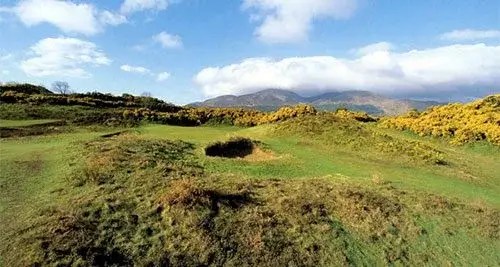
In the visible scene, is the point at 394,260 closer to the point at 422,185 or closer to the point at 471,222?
the point at 471,222

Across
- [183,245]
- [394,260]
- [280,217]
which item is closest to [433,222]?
[394,260]

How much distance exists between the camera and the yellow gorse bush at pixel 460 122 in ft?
141

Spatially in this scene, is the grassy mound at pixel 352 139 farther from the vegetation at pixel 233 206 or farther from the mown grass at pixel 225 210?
the mown grass at pixel 225 210

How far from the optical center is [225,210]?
19.2m

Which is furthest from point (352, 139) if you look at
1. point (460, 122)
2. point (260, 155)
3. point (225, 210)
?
point (225, 210)

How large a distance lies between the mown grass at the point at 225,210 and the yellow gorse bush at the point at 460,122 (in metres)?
13.8

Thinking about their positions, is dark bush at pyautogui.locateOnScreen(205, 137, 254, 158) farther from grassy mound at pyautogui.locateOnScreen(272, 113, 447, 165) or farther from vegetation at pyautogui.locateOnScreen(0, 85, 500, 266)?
grassy mound at pyautogui.locateOnScreen(272, 113, 447, 165)

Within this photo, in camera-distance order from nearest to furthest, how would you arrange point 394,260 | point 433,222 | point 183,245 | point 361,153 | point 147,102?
point 183,245 → point 394,260 → point 433,222 → point 361,153 → point 147,102

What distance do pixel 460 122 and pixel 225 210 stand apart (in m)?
37.4

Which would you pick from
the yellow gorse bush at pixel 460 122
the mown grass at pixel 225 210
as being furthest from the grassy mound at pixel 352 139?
the yellow gorse bush at pixel 460 122

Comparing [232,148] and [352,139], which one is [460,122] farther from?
[232,148]

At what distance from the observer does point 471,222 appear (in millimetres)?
21734

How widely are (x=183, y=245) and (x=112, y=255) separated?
2391 mm

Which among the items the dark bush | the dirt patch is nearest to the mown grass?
the dark bush
